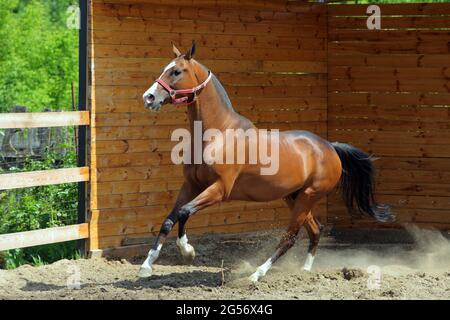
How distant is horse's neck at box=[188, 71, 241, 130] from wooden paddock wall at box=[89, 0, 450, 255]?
5.40ft

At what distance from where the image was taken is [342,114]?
35.8 feet

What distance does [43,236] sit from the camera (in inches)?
322

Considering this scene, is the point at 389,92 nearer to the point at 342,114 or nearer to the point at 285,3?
the point at 342,114

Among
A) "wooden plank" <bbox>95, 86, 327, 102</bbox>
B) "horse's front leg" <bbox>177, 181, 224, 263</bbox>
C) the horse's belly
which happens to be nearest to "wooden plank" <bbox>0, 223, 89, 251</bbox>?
"wooden plank" <bbox>95, 86, 327, 102</bbox>

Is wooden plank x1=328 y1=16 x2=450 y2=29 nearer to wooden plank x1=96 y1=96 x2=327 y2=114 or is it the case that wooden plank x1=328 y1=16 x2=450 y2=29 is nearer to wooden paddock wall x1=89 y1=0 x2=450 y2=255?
wooden paddock wall x1=89 y1=0 x2=450 y2=255

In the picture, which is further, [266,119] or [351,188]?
[266,119]

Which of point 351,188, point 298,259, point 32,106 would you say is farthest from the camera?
point 32,106

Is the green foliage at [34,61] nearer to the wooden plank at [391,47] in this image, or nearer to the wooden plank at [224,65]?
the wooden plank at [224,65]

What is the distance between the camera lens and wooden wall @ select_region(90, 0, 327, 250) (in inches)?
342

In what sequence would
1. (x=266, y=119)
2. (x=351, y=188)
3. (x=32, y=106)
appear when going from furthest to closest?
(x=32, y=106)
(x=266, y=119)
(x=351, y=188)

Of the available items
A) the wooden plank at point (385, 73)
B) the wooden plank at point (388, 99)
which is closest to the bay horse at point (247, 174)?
the wooden plank at point (388, 99)

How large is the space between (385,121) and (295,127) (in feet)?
4.00

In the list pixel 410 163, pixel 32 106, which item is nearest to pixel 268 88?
pixel 410 163

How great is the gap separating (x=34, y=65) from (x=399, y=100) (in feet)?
40.9
